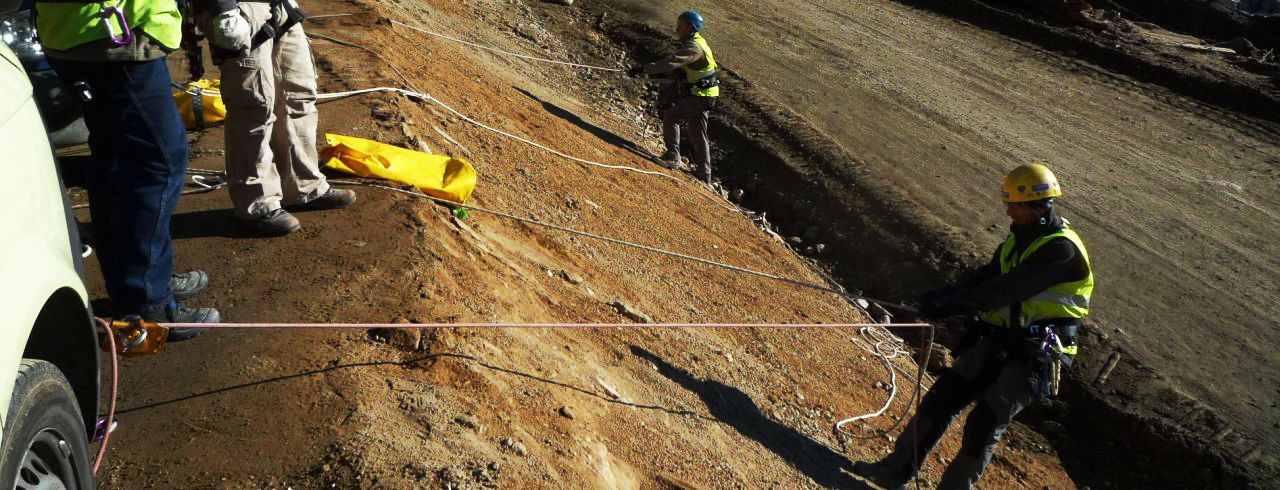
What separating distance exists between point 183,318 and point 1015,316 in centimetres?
Result: 441

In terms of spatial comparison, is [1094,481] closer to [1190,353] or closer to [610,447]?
[1190,353]

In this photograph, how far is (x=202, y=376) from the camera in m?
4.07

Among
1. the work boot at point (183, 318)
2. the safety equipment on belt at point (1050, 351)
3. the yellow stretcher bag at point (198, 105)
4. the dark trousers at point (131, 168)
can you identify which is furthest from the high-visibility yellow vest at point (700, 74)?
the dark trousers at point (131, 168)

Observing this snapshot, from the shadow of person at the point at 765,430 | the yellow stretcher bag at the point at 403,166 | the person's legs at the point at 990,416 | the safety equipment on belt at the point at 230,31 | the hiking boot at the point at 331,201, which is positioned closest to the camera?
the safety equipment on belt at the point at 230,31

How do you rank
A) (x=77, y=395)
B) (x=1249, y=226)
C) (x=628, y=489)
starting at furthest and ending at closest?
(x=1249, y=226) < (x=628, y=489) < (x=77, y=395)

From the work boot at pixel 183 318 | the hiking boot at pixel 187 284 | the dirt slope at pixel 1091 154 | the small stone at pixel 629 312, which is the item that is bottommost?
the dirt slope at pixel 1091 154

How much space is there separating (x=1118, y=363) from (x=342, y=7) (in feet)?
30.6

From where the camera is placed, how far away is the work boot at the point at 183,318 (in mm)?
4094

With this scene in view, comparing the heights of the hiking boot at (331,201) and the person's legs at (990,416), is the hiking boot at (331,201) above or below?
above

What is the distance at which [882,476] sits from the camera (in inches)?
249

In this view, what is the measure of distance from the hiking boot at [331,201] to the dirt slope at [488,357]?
0.29ft

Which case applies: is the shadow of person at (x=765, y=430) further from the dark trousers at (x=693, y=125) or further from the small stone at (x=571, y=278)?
the dark trousers at (x=693, y=125)

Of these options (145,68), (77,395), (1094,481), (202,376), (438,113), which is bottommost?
(1094,481)

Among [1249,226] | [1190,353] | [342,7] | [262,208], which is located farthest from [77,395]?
[1249,226]
